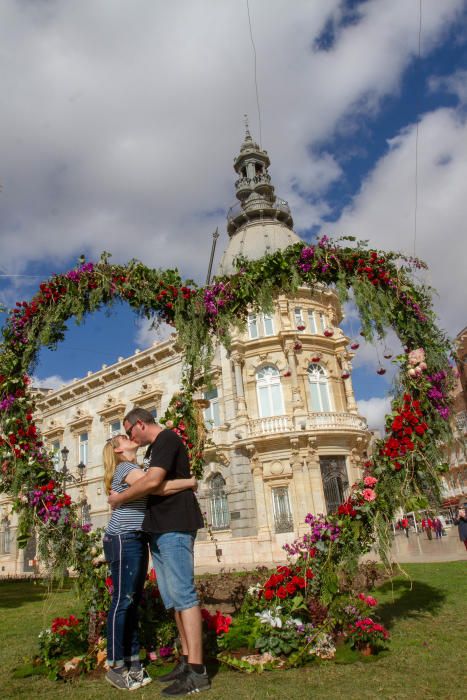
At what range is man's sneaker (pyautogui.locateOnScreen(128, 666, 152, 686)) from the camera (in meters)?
3.98

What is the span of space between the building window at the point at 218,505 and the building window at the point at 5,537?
748 inches

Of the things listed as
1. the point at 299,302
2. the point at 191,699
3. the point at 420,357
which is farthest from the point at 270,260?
the point at 299,302

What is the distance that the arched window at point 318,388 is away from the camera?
2372cm

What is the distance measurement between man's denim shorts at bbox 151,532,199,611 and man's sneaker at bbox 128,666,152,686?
61cm

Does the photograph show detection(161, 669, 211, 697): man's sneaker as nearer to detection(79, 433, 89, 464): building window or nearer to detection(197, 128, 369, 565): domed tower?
detection(197, 128, 369, 565): domed tower

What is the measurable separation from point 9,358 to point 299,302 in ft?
64.0

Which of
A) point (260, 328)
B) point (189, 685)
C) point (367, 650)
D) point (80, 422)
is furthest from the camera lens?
point (80, 422)

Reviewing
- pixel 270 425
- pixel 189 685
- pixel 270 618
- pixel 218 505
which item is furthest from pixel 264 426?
pixel 189 685

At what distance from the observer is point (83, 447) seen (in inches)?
1197

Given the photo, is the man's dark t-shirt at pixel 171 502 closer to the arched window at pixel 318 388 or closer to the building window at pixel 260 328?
the arched window at pixel 318 388

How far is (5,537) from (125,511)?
35308 millimetres

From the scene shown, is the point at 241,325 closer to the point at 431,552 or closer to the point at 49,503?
the point at 49,503

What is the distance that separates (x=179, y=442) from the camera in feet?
13.6

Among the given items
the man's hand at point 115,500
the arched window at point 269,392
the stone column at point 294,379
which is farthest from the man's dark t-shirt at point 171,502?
the arched window at point 269,392
